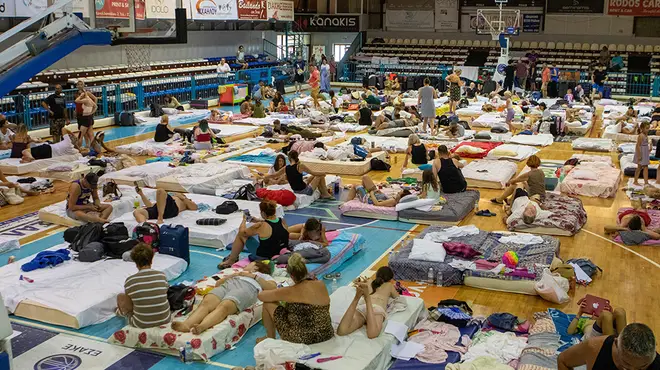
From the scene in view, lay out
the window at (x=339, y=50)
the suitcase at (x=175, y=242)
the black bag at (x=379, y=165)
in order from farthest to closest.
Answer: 1. the window at (x=339, y=50)
2. the black bag at (x=379, y=165)
3. the suitcase at (x=175, y=242)

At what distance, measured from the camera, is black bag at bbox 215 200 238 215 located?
1288 centimetres

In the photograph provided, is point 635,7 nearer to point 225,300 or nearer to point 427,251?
point 427,251

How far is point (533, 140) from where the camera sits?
69.5ft

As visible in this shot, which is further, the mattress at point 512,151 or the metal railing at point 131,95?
the metal railing at point 131,95

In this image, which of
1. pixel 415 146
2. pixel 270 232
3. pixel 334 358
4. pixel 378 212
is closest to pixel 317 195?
pixel 378 212

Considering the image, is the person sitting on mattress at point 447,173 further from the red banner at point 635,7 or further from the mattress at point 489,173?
the red banner at point 635,7

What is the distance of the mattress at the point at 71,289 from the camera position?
8.95m

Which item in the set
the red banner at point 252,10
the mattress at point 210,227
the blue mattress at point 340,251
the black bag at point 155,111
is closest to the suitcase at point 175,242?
the mattress at point 210,227

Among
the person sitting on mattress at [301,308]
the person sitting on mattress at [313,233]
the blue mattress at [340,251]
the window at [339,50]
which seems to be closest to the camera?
the person sitting on mattress at [301,308]

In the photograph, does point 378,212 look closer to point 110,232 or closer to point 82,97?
point 110,232

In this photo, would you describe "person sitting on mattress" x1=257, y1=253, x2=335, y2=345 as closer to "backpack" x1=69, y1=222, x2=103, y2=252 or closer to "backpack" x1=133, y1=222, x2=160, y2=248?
"backpack" x1=133, y1=222, x2=160, y2=248

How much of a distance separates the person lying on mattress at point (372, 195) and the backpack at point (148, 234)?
4.29 meters

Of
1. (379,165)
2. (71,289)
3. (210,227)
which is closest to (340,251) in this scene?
(210,227)

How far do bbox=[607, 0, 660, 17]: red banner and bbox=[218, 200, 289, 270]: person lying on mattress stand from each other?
109 feet
